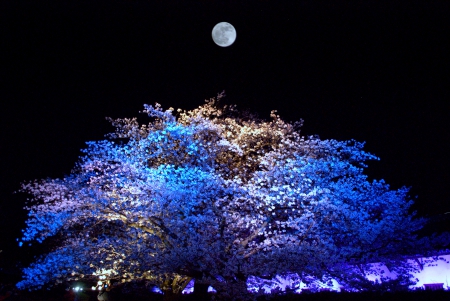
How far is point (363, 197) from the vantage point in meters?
11.1

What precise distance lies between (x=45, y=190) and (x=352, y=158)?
385 inches

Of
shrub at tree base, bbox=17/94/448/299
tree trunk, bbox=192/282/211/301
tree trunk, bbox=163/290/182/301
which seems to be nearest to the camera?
shrub at tree base, bbox=17/94/448/299

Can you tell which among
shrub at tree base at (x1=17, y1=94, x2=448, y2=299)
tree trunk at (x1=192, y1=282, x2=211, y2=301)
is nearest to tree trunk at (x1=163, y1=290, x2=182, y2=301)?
shrub at tree base at (x1=17, y1=94, x2=448, y2=299)

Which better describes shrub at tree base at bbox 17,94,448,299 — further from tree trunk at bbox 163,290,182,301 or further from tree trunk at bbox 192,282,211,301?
tree trunk at bbox 192,282,211,301

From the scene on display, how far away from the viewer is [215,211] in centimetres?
920

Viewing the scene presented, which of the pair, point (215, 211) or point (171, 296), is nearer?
point (215, 211)

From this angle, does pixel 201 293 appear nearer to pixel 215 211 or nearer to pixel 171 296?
pixel 171 296

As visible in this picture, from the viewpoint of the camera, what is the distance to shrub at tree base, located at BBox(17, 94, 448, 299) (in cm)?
892

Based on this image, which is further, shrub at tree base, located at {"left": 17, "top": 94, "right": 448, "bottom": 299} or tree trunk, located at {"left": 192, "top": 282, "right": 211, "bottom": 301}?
tree trunk, located at {"left": 192, "top": 282, "right": 211, "bottom": 301}

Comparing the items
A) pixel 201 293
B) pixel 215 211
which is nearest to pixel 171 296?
pixel 201 293

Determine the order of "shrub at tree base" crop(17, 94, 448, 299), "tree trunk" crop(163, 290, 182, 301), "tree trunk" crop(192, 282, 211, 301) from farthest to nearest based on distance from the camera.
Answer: "tree trunk" crop(163, 290, 182, 301) < "tree trunk" crop(192, 282, 211, 301) < "shrub at tree base" crop(17, 94, 448, 299)

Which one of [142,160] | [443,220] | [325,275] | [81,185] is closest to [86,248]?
[81,185]

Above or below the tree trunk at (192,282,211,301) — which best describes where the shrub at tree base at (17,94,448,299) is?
above

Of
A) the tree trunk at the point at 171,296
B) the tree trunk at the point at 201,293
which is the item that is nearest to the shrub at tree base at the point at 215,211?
the tree trunk at the point at 171,296
